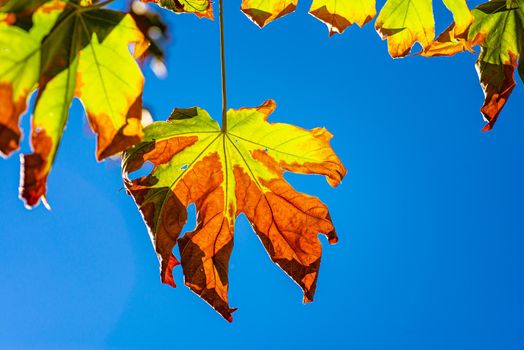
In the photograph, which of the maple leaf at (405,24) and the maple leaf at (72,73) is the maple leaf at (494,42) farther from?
the maple leaf at (72,73)

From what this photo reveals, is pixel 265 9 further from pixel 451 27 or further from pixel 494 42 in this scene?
pixel 494 42

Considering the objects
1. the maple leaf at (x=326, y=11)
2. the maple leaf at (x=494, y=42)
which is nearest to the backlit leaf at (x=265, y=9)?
the maple leaf at (x=326, y=11)

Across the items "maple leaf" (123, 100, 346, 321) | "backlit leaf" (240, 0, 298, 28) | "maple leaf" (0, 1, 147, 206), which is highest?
"backlit leaf" (240, 0, 298, 28)

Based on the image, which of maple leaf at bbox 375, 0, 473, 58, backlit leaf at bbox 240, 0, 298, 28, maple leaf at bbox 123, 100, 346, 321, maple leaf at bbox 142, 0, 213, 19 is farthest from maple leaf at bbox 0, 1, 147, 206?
maple leaf at bbox 375, 0, 473, 58

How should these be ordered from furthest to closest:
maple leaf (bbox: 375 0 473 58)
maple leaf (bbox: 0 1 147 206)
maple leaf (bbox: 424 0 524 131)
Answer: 1. maple leaf (bbox: 375 0 473 58)
2. maple leaf (bbox: 424 0 524 131)
3. maple leaf (bbox: 0 1 147 206)

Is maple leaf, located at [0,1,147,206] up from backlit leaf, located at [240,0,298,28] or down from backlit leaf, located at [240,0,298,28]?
down

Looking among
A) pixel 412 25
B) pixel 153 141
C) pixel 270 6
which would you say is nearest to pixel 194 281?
pixel 153 141

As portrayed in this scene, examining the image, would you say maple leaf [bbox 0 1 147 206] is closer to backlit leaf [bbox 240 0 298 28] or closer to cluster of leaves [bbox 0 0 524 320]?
cluster of leaves [bbox 0 0 524 320]
